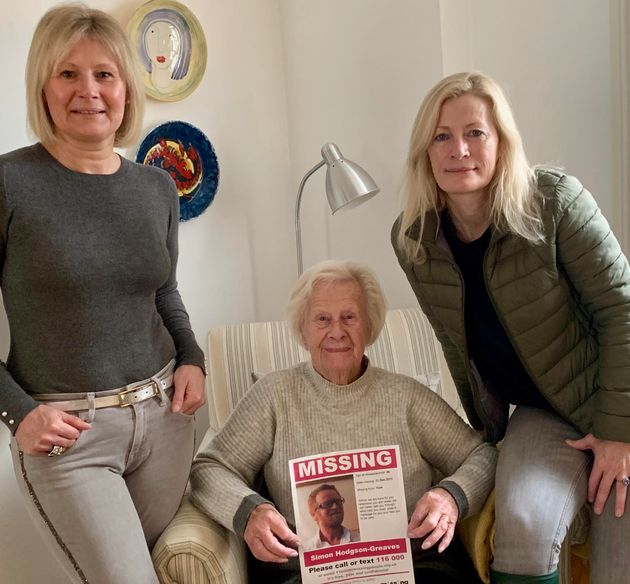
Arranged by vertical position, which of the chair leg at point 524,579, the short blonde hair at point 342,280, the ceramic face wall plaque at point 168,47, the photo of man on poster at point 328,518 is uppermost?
the ceramic face wall plaque at point 168,47

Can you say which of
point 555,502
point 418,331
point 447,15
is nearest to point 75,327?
point 555,502

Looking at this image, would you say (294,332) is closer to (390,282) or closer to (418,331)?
(418,331)

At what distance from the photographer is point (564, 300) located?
157 cm

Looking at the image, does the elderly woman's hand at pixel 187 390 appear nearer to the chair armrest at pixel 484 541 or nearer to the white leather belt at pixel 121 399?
the white leather belt at pixel 121 399

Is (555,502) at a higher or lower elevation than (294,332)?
lower

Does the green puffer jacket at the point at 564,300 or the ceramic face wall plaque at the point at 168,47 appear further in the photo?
the ceramic face wall plaque at the point at 168,47

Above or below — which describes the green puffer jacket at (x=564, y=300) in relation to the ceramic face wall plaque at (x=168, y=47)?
below

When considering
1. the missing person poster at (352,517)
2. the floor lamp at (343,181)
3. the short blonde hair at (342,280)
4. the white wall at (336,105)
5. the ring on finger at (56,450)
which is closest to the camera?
the ring on finger at (56,450)

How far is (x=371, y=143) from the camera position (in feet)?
8.34

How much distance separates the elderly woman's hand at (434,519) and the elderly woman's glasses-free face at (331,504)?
0.15m

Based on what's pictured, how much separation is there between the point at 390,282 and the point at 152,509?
1.33m

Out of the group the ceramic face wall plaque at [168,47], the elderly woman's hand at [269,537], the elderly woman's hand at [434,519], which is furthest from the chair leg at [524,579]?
the ceramic face wall plaque at [168,47]

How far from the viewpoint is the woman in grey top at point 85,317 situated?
4.48 feet

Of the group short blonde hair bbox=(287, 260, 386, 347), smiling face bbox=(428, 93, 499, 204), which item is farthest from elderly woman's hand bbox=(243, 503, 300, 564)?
→ smiling face bbox=(428, 93, 499, 204)
